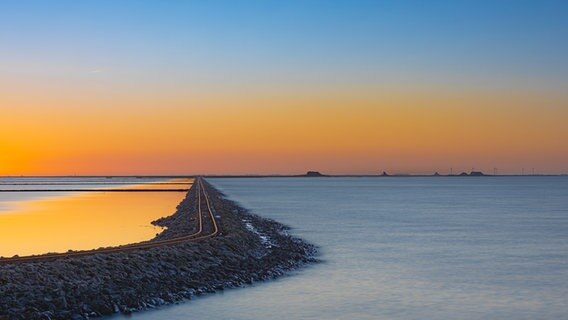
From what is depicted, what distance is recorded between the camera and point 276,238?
1489 inches

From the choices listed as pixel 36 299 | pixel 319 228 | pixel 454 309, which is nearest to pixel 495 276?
pixel 454 309

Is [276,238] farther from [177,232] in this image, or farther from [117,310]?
[117,310]

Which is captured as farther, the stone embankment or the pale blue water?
the pale blue water

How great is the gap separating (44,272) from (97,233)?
21.2 m

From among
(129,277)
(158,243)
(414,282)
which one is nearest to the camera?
(129,277)

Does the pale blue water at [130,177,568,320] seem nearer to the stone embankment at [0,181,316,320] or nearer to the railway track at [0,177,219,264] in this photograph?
the stone embankment at [0,181,316,320]

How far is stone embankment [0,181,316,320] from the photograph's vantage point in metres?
17.0

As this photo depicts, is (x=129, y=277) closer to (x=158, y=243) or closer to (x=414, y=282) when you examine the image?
(x=158, y=243)

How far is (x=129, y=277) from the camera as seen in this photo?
806 inches

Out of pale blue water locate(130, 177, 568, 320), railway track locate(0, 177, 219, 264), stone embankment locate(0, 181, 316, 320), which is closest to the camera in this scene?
stone embankment locate(0, 181, 316, 320)

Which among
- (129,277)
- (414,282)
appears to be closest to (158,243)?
(129,277)

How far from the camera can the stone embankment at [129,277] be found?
17.0 m

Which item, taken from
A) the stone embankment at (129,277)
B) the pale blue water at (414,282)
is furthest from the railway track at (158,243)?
the pale blue water at (414,282)

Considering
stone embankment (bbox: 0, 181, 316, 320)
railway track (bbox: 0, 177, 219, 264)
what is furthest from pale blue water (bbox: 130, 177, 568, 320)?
railway track (bbox: 0, 177, 219, 264)
